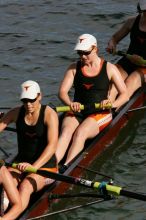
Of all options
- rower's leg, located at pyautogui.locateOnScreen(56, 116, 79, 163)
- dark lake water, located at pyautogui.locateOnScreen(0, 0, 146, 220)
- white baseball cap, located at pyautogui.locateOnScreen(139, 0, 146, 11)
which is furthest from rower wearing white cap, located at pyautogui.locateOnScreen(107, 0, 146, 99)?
rower's leg, located at pyautogui.locateOnScreen(56, 116, 79, 163)

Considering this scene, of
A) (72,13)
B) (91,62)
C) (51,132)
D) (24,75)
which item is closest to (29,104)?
(51,132)

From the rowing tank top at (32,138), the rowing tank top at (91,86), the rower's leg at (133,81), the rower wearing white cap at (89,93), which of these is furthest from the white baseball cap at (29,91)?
the rower's leg at (133,81)

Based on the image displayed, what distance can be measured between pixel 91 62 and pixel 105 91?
631 millimetres

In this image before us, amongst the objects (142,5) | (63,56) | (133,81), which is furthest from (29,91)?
(63,56)

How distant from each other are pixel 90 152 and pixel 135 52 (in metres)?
3.01

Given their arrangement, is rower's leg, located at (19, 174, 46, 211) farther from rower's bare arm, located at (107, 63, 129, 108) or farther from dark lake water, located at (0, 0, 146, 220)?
rower's bare arm, located at (107, 63, 129, 108)

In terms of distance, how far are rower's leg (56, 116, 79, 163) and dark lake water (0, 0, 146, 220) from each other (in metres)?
0.88

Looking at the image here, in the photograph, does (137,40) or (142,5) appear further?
(137,40)

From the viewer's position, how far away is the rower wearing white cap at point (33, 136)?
10.1 meters

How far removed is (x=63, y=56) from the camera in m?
17.4

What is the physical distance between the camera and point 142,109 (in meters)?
14.2

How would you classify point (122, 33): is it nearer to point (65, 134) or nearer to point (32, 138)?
point (65, 134)

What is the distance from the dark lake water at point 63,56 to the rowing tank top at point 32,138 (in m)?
1.19

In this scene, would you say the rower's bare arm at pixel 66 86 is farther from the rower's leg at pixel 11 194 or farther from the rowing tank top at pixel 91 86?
the rower's leg at pixel 11 194
